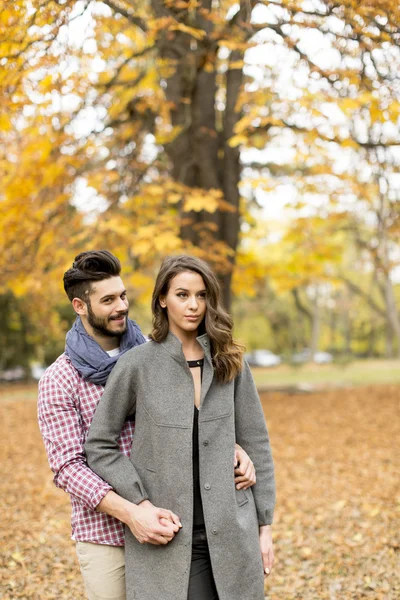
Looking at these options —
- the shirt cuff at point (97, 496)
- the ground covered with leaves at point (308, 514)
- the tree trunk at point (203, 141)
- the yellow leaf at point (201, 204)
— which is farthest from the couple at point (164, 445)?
the tree trunk at point (203, 141)

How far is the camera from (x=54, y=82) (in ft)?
20.9

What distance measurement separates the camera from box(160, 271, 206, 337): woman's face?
248 cm

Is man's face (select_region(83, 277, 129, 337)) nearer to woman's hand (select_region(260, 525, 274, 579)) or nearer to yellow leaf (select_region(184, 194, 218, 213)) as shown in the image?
woman's hand (select_region(260, 525, 274, 579))

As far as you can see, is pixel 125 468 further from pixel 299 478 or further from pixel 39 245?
pixel 39 245

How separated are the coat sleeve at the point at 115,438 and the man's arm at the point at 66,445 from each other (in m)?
0.05

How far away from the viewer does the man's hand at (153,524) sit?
2.25 m

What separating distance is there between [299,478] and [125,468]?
18.2ft

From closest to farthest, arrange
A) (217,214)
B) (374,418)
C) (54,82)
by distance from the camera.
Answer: (54,82) → (217,214) → (374,418)

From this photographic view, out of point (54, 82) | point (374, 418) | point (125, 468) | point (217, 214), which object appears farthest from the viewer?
point (374, 418)

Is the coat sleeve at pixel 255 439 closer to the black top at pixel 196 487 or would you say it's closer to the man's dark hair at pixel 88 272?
the black top at pixel 196 487

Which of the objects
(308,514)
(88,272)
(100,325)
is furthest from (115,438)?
(308,514)

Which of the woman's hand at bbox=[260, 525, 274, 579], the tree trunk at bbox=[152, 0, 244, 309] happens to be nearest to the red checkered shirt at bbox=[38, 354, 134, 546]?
the woman's hand at bbox=[260, 525, 274, 579]

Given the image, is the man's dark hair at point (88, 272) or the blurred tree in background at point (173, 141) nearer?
the man's dark hair at point (88, 272)

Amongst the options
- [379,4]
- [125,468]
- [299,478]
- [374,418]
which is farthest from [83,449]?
[374,418]
